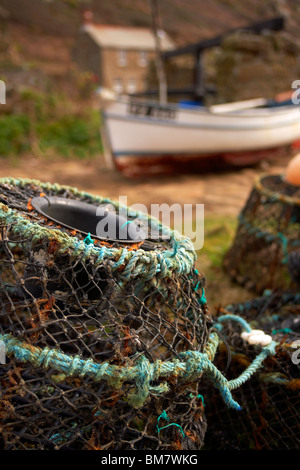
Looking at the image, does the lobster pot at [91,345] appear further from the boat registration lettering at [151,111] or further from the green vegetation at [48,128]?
the green vegetation at [48,128]

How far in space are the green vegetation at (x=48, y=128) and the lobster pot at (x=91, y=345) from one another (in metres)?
9.83

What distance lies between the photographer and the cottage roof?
29938mm

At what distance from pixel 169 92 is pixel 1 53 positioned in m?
12.2

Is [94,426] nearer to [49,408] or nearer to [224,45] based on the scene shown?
[49,408]

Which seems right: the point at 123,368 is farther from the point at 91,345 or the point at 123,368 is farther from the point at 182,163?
the point at 182,163

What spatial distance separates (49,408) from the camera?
1.37 meters

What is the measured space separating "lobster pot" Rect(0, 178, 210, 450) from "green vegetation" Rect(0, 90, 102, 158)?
9830 millimetres

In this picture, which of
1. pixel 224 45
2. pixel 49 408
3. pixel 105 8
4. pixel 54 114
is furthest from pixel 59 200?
pixel 105 8

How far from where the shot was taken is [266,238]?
11.5 ft

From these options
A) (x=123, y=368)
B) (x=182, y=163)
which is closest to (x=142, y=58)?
(x=182, y=163)

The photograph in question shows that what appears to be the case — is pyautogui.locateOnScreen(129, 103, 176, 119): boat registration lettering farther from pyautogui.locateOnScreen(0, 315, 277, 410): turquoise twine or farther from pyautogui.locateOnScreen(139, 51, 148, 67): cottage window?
pyautogui.locateOnScreen(139, 51, 148, 67): cottage window

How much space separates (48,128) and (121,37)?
2291 centimetres

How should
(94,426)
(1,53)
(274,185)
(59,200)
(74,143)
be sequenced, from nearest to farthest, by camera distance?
(94,426) → (59,200) → (274,185) → (74,143) → (1,53)

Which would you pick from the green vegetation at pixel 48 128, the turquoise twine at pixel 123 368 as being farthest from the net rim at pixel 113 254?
the green vegetation at pixel 48 128
